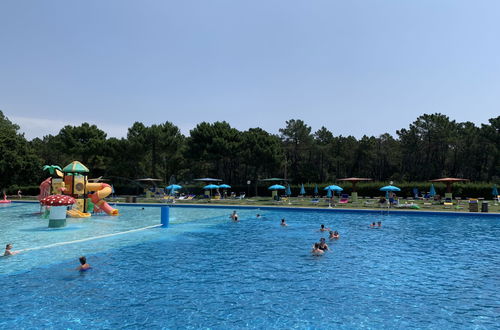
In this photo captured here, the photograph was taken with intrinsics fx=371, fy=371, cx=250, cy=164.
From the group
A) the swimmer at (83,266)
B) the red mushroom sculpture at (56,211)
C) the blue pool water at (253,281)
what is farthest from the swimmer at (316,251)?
the red mushroom sculpture at (56,211)

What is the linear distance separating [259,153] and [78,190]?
2925 centimetres

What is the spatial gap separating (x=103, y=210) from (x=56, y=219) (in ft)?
24.4

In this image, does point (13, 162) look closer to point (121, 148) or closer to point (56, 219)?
point (121, 148)

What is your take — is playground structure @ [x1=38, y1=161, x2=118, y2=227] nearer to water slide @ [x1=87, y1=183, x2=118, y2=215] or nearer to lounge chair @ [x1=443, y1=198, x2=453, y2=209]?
water slide @ [x1=87, y1=183, x2=118, y2=215]

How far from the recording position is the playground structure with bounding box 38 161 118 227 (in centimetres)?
2827

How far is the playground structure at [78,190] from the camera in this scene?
92.7ft

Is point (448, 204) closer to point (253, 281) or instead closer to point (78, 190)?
point (253, 281)

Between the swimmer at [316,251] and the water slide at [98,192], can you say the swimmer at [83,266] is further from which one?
the water slide at [98,192]

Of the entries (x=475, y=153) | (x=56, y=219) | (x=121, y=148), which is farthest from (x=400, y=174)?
(x=56, y=219)

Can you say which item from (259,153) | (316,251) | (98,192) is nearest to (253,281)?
(316,251)

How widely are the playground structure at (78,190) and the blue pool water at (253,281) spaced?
26.8 ft

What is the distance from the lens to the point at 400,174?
6556 centimetres

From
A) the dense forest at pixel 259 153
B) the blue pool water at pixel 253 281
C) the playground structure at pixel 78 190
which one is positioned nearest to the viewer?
the blue pool water at pixel 253 281

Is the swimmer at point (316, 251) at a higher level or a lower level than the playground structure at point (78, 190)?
lower
